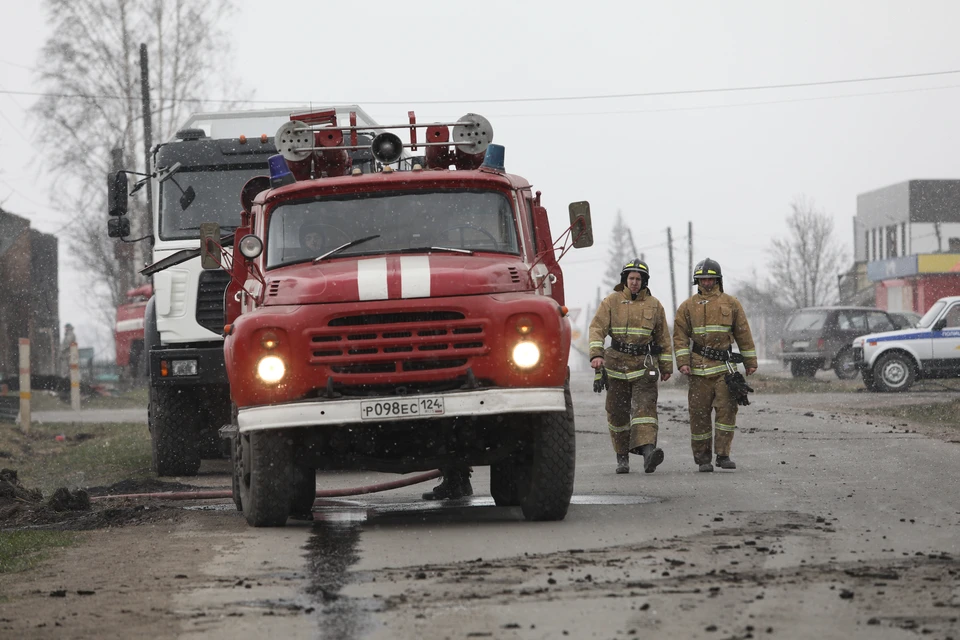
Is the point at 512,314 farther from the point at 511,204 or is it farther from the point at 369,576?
the point at 369,576

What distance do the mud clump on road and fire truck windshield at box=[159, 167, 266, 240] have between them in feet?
11.8

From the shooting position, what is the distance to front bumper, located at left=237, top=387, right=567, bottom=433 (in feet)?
28.1

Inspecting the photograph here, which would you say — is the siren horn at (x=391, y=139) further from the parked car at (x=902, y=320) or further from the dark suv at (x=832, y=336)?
the parked car at (x=902, y=320)

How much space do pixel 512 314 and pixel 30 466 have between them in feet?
35.2

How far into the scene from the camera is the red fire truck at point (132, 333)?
3903cm

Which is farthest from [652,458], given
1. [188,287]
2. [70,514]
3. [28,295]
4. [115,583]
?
[28,295]

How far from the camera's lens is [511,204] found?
9852 millimetres

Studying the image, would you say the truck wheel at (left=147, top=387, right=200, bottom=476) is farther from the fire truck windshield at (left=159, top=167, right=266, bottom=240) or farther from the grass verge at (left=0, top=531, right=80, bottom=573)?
the grass verge at (left=0, top=531, right=80, bottom=573)

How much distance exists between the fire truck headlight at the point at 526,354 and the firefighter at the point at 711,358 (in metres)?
4.42

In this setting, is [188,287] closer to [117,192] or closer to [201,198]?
[201,198]

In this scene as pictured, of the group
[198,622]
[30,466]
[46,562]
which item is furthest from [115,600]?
[30,466]

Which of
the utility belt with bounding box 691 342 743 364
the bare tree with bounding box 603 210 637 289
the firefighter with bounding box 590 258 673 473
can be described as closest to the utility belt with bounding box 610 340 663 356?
the firefighter with bounding box 590 258 673 473

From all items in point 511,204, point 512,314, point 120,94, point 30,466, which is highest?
point 120,94

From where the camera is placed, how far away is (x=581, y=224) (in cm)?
989
